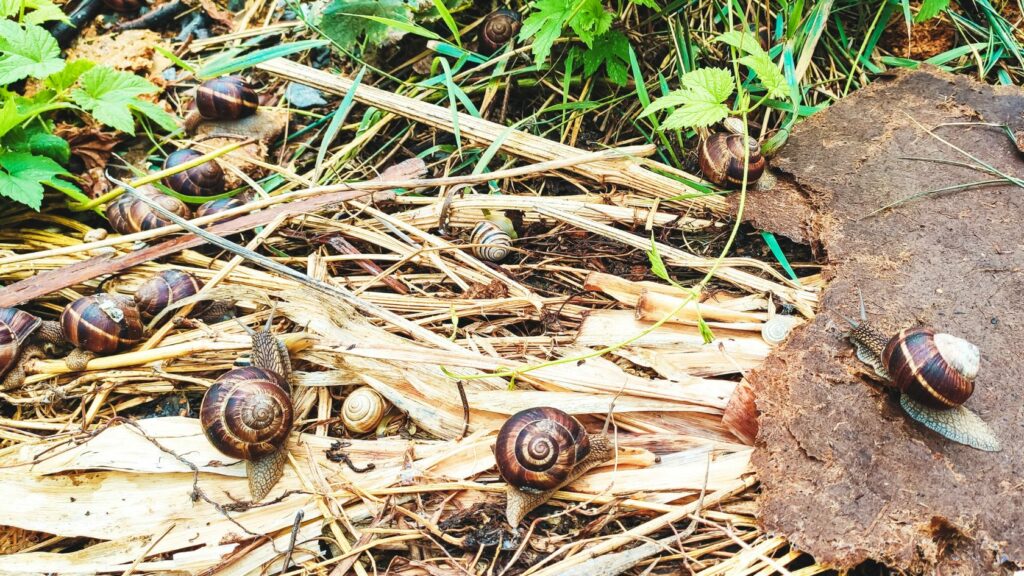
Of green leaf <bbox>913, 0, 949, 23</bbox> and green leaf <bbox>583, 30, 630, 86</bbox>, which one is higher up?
green leaf <bbox>913, 0, 949, 23</bbox>

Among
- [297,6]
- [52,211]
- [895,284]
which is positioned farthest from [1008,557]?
[52,211]

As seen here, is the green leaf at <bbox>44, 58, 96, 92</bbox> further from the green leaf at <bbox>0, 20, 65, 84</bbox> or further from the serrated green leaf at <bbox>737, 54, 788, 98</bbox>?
the serrated green leaf at <bbox>737, 54, 788, 98</bbox>

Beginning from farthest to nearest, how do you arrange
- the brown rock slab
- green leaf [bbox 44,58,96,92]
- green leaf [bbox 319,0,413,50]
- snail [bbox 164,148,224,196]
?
1. green leaf [bbox 319,0,413,50]
2. snail [bbox 164,148,224,196]
3. green leaf [bbox 44,58,96,92]
4. the brown rock slab

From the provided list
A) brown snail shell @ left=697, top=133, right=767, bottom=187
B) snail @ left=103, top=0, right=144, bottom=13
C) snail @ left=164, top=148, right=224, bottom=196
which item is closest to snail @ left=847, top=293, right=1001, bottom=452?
brown snail shell @ left=697, top=133, right=767, bottom=187

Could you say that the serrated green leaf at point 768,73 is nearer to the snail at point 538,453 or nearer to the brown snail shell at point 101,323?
the snail at point 538,453

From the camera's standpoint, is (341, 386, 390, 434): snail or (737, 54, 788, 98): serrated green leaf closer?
(341, 386, 390, 434): snail

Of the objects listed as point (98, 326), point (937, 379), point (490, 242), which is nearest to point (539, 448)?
point (490, 242)

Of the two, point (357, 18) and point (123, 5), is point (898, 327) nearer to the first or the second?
point (357, 18)
